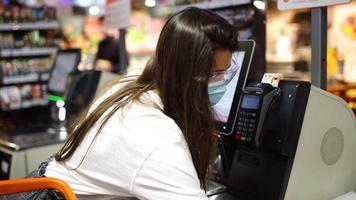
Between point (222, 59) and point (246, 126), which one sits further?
point (246, 126)

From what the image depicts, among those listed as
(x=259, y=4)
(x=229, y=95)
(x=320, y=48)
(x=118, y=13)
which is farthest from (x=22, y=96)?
(x=320, y=48)

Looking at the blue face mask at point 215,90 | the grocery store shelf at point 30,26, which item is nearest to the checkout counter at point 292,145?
the blue face mask at point 215,90

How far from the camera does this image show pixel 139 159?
1.02 metres

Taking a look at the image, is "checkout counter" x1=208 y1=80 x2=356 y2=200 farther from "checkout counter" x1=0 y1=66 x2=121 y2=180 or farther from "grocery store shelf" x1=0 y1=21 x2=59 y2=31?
"grocery store shelf" x1=0 y1=21 x2=59 y2=31

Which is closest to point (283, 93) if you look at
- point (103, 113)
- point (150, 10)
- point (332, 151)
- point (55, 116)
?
point (332, 151)

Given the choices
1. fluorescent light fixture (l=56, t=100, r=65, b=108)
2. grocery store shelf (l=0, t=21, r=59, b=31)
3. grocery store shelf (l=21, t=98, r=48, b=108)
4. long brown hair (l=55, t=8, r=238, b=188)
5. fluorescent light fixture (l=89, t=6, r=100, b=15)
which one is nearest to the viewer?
long brown hair (l=55, t=8, r=238, b=188)

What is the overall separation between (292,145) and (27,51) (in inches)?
171

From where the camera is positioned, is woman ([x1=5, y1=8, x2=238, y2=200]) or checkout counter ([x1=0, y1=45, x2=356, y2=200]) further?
checkout counter ([x1=0, y1=45, x2=356, y2=200])

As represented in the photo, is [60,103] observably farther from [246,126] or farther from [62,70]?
[246,126]

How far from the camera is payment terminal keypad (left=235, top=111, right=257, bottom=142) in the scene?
52.3 inches

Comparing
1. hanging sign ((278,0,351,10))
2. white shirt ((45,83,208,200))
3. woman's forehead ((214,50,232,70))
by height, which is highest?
hanging sign ((278,0,351,10))

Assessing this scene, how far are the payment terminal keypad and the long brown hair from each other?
0.59ft

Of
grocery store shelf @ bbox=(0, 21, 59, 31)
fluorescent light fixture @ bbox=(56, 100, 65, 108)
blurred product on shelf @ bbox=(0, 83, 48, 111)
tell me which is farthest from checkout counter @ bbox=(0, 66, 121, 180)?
grocery store shelf @ bbox=(0, 21, 59, 31)

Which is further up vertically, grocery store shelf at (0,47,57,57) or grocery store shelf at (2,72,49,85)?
grocery store shelf at (0,47,57,57)
